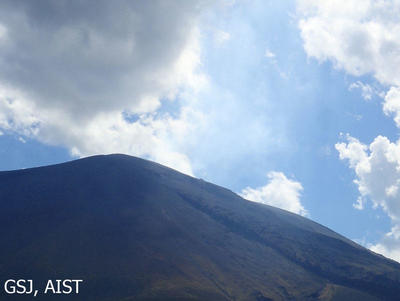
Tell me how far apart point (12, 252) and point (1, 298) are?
29538 mm

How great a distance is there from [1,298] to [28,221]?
54253mm

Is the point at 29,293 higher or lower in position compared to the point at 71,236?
lower

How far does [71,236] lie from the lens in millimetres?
125125

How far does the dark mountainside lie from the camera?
340ft

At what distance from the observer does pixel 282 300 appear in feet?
A: 368

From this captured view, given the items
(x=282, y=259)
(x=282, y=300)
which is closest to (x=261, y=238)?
(x=282, y=259)

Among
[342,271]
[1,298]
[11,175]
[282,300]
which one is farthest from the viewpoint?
[11,175]

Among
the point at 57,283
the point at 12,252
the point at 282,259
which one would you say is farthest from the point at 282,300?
the point at 12,252

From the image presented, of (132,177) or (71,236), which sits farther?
(132,177)

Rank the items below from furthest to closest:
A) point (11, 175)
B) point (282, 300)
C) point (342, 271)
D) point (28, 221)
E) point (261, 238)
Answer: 1. point (11, 175)
2. point (261, 238)
3. point (342, 271)
4. point (28, 221)
5. point (282, 300)

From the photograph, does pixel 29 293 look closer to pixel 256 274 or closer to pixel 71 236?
pixel 71 236

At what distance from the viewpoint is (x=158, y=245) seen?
127m

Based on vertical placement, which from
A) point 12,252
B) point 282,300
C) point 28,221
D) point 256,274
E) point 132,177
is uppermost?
point 132,177

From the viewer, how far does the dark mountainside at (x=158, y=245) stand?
104 metres
